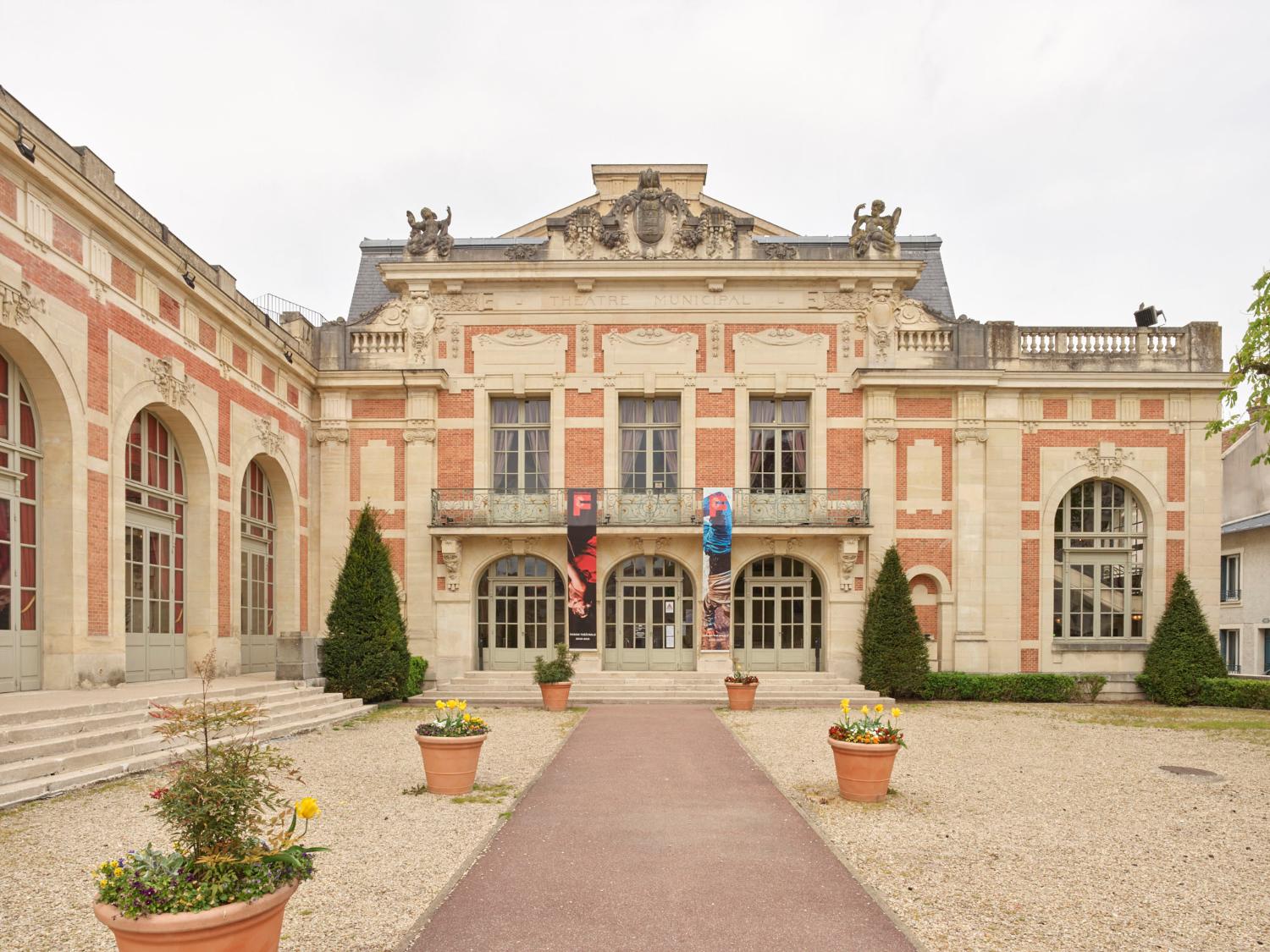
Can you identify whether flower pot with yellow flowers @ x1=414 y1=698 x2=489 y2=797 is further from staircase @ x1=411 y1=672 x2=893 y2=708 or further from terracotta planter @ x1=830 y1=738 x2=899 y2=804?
staircase @ x1=411 y1=672 x2=893 y2=708

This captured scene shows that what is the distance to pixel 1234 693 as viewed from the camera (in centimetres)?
1838

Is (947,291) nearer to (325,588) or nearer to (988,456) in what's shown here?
(988,456)

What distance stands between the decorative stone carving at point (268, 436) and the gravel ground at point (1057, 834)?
10.8m

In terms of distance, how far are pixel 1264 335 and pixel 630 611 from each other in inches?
507

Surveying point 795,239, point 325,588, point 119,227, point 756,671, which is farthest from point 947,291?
point 119,227

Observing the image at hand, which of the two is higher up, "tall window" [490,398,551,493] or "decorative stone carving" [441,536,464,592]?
"tall window" [490,398,551,493]

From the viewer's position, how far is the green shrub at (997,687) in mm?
18750

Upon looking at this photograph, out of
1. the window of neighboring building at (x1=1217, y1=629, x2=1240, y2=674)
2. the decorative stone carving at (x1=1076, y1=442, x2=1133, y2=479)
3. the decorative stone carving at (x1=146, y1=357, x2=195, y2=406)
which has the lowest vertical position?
the window of neighboring building at (x1=1217, y1=629, x2=1240, y2=674)

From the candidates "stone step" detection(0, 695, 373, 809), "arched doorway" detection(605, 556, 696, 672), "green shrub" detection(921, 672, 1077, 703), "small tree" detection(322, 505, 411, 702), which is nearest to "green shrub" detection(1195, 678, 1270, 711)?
"green shrub" detection(921, 672, 1077, 703)

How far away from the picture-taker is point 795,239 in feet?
75.5

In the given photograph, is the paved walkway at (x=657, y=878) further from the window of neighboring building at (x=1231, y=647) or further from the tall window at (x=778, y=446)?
the window of neighboring building at (x=1231, y=647)

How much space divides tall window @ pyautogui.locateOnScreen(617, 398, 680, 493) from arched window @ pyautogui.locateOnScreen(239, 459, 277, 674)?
777 centimetres

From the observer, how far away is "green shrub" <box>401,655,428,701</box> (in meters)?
18.0

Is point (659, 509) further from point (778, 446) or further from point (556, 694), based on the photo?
point (556, 694)
